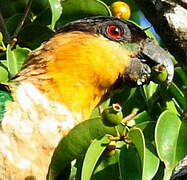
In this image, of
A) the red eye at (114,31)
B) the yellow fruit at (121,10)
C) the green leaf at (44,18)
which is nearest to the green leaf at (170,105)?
the red eye at (114,31)

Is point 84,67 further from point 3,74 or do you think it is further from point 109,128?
point 109,128

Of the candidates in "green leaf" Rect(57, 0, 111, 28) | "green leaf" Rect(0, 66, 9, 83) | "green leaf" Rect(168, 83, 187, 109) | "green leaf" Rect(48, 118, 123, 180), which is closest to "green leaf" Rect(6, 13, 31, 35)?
"green leaf" Rect(57, 0, 111, 28)

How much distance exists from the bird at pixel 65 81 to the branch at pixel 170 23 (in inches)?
6.7

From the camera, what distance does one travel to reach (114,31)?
3.82m

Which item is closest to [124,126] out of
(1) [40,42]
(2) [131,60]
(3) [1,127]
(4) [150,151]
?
(4) [150,151]

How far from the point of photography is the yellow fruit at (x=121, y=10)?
3863 millimetres

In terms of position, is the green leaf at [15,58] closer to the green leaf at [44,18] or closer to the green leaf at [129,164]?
the green leaf at [44,18]

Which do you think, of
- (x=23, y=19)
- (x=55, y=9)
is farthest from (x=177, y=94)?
(x=23, y=19)

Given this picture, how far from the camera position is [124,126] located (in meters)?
2.97

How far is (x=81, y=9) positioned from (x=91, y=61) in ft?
1.28

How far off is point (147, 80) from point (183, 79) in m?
0.26

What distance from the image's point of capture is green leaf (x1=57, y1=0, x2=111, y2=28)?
3.91 meters

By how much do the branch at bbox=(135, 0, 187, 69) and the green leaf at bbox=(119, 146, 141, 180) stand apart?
558mm

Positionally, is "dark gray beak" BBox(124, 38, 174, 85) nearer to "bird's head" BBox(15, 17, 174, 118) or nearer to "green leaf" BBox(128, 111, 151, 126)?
"bird's head" BBox(15, 17, 174, 118)
